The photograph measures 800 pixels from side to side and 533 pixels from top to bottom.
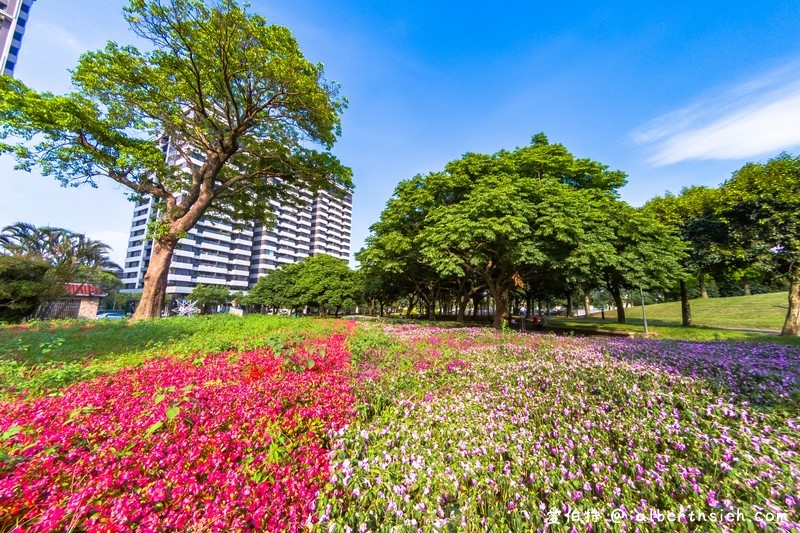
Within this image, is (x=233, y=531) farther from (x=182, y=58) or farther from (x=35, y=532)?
(x=182, y=58)

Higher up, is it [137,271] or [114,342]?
[137,271]

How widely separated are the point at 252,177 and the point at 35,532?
19.8m

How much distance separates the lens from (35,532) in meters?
2.05

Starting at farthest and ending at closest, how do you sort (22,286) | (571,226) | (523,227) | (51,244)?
(51,244) → (22,286) → (523,227) → (571,226)

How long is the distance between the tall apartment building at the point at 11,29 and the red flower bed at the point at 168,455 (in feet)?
324

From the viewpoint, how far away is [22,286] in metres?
17.0

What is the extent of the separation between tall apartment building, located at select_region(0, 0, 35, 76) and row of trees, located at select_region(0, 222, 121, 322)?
59098 millimetres

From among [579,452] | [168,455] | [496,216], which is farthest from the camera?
[496,216]

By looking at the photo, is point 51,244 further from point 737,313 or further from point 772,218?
point 737,313

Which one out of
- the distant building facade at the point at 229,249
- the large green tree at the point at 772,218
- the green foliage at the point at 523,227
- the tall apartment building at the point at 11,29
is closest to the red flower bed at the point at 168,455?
the green foliage at the point at 523,227

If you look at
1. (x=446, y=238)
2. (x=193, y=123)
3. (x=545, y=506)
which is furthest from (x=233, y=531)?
(x=193, y=123)

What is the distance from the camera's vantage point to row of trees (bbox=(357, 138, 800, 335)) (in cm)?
1452

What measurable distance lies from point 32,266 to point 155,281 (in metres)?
9.02

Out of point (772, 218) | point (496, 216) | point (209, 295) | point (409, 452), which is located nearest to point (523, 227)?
point (496, 216)
